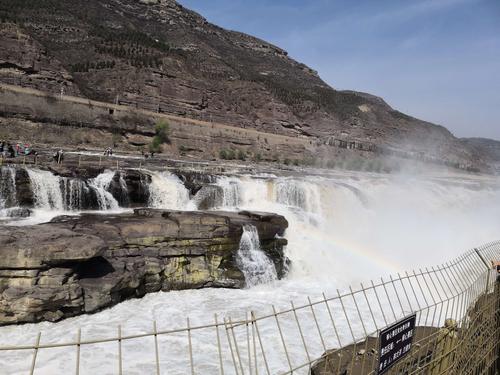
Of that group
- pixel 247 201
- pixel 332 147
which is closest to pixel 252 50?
pixel 332 147

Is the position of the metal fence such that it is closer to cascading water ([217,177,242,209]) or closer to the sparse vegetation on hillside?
cascading water ([217,177,242,209])

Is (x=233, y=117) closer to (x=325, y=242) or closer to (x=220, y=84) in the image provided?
(x=220, y=84)

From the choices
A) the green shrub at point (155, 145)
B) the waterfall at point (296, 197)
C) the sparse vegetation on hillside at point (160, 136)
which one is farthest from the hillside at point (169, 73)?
the waterfall at point (296, 197)

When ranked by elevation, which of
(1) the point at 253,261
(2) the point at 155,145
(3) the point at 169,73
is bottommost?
(1) the point at 253,261

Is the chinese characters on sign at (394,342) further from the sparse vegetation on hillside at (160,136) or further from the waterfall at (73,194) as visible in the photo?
the sparse vegetation on hillside at (160,136)

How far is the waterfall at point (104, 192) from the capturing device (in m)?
14.2

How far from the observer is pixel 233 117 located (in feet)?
161

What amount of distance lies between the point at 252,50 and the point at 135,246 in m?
95.7

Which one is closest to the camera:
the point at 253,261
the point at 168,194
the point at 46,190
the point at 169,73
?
the point at 253,261

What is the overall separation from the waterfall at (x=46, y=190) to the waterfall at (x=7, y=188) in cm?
53

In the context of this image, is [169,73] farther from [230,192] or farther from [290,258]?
[290,258]

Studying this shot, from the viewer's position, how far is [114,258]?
9.64 meters

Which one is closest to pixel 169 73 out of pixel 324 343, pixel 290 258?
pixel 290 258

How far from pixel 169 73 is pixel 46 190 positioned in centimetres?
3207
